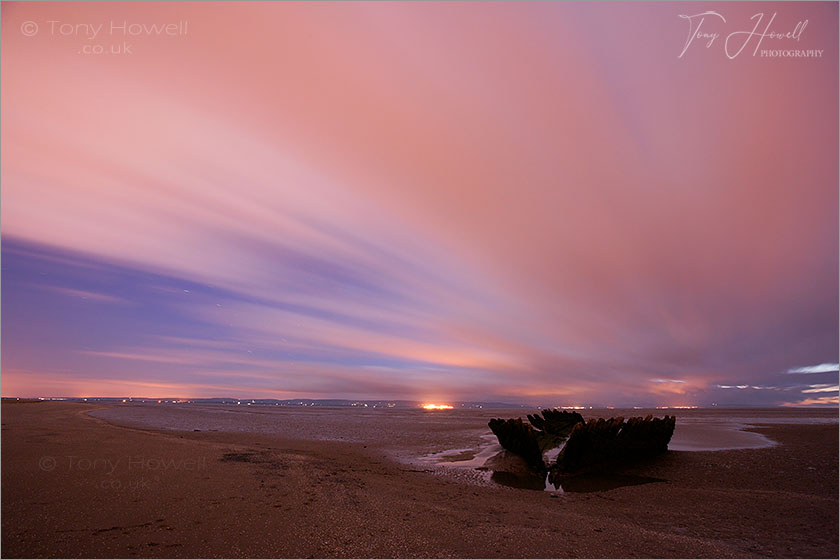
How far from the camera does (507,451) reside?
18641 mm

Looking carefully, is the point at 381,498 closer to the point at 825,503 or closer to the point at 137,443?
the point at 825,503

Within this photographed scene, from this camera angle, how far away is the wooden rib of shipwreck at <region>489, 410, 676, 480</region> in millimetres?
14914

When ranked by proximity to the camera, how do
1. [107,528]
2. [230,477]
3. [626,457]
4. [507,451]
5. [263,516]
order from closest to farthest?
[107,528]
[263,516]
[230,477]
[626,457]
[507,451]

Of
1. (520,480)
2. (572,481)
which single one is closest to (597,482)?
(572,481)

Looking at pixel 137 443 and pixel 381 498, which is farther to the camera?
pixel 137 443

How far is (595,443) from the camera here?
15055 mm

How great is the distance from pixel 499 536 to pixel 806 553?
540 cm

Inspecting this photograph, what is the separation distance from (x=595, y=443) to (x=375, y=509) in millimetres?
9411

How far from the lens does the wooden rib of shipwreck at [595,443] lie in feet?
48.9

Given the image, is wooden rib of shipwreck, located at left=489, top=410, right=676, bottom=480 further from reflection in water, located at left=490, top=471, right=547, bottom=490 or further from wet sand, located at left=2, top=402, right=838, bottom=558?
wet sand, located at left=2, top=402, right=838, bottom=558

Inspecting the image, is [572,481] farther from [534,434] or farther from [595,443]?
[534,434]

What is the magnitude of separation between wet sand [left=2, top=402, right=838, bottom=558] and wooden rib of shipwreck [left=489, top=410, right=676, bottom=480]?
0.83 meters

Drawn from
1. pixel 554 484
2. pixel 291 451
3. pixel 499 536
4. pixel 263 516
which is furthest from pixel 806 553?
pixel 291 451

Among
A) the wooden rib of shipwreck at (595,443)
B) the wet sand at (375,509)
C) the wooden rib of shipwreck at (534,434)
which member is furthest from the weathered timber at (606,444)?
the wooden rib of shipwreck at (534,434)
